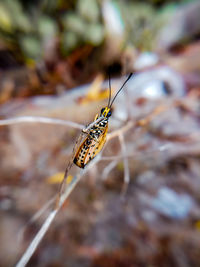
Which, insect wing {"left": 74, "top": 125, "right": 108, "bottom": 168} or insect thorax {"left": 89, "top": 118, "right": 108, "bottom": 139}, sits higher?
insect thorax {"left": 89, "top": 118, "right": 108, "bottom": 139}

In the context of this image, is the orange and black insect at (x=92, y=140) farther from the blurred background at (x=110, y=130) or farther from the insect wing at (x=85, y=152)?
the blurred background at (x=110, y=130)

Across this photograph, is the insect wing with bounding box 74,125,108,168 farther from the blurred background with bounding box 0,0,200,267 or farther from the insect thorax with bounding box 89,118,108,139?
the blurred background with bounding box 0,0,200,267

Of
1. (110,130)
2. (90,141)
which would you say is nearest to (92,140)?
(90,141)

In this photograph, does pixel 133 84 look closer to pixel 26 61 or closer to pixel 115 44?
pixel 115 44

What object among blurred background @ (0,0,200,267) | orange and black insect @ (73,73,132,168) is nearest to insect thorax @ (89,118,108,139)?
orange and black insect @ (73,73,132,168)

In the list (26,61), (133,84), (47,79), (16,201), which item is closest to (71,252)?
(16,201)

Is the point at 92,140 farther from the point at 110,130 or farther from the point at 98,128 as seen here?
the point at 110,130

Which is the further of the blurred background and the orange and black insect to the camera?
the blurred background

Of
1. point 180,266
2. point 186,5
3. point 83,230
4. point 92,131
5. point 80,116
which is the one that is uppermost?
point 186,5
